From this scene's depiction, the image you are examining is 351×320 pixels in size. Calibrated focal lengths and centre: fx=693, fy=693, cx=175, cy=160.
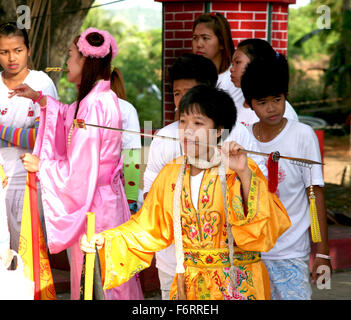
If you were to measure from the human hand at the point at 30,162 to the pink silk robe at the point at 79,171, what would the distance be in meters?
0.04

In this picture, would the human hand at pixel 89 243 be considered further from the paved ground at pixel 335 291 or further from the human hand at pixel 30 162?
the paved ground at pixel 335 291

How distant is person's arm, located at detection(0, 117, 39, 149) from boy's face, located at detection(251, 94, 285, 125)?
4.95 feet

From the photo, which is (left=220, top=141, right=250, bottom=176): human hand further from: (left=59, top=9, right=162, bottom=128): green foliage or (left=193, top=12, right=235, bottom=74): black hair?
(left=59, top=9, right=162, bottom=128): green foliage

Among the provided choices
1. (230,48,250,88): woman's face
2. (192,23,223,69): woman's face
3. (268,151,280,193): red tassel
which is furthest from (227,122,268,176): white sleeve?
(192,23,223,69): woman's face

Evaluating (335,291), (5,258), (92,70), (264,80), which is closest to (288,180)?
(264,80)

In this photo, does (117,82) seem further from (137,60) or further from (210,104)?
(137,60)

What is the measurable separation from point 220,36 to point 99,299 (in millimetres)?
2310

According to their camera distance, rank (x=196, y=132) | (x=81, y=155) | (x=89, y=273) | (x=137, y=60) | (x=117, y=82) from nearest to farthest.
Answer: (x=89, y=273) → (x=196, y=132) → (x=81, y=155) → (x=117, y=82) → (x=137, y=60)

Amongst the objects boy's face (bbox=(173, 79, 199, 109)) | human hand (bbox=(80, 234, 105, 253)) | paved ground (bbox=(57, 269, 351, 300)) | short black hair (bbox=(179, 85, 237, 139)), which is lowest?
paved ground (bbox=(57, 269, 351, 300))

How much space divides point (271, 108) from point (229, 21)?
9.57ft

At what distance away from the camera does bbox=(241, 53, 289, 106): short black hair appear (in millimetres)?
3382

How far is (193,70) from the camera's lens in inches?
136

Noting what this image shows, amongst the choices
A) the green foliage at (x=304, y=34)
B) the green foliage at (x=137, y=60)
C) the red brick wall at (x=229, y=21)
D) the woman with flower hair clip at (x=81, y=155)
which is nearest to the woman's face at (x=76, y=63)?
the woman with flower hair clip at (x=81, y=155)

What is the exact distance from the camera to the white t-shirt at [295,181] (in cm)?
335
